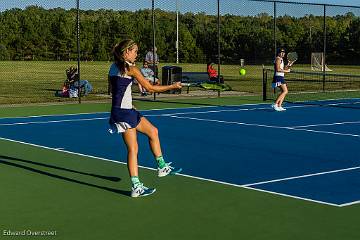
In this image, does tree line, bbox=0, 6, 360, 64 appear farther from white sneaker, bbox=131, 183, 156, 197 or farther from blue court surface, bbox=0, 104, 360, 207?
white sneaker, bbox=131, 183, 156, 197

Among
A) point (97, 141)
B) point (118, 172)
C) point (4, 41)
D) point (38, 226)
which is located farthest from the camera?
point (4, 41)

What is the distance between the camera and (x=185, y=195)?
7594 millimetres

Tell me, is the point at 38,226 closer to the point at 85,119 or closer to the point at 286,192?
the point at 286,192

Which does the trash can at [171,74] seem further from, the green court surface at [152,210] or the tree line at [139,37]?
the tree line at [139,37]

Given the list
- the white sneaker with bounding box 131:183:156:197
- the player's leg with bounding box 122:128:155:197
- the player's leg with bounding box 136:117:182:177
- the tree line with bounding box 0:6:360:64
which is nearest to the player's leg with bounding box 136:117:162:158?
the player's leg with bounding box 136:117:182:177

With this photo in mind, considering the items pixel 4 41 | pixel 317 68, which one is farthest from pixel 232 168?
pixel 4 41

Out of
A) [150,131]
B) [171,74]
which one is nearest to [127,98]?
[150,131]

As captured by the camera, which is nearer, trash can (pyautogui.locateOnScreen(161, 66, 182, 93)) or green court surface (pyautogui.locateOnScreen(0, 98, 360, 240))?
green court surface (pyautogui.locateOnScreen(0, 98, 360, 240))

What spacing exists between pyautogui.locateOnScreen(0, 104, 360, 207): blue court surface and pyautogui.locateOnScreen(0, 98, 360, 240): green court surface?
1.76 ft

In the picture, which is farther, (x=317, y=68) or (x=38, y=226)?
(x=317, y=68)

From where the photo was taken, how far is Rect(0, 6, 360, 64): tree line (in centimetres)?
5572

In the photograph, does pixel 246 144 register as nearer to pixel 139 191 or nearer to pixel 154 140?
pixel 154 140

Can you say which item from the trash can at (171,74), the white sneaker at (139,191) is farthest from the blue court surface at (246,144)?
the trash can at (171,74)

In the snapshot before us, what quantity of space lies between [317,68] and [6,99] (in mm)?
A: 19988
